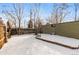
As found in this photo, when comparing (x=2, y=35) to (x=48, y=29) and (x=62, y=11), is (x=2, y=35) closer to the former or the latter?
(x=48, y=29)

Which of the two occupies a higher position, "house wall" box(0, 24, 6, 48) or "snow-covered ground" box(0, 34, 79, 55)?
"house wall" box(0, 24, 6, 48)

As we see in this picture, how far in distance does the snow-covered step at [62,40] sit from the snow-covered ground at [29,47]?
0.05 meters

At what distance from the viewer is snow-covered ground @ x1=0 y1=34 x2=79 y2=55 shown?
3.38 metres

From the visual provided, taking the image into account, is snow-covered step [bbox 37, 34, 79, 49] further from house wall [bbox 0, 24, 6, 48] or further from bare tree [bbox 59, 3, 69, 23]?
house wall [bbox 0, 24, 6, 48]

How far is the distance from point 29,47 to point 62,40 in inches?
21.3

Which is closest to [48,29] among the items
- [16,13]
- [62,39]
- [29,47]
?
[62,39]

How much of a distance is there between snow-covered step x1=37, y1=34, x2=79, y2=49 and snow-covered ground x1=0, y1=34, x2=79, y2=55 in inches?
1.8

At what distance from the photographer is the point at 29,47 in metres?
3.45

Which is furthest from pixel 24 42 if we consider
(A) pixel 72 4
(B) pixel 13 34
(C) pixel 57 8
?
(A) pixel 72 4

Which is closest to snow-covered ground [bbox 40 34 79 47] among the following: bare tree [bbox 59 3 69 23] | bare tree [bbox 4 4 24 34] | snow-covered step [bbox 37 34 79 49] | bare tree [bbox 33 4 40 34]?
snow-covered step [bbox 37 34 79 49]

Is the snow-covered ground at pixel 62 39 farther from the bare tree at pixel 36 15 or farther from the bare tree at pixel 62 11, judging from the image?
the bare tree at pixel 62 11

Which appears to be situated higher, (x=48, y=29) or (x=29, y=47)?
(x=48, y=29)
